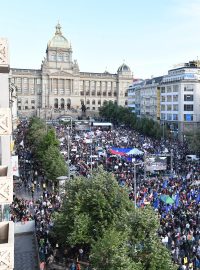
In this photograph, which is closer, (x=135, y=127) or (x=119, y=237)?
(x=119, y=237)

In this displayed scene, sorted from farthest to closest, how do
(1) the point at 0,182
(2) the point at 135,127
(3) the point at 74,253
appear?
(2) the point at 135,127 < (3) the point at 74,253 < (1) the point at 0,182

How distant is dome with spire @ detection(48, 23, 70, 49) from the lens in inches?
6516

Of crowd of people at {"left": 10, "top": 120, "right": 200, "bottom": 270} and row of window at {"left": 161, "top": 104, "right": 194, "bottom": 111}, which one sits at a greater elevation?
row of window at {"left": 161, "top": 104, "right": 194, "bottom": 111}

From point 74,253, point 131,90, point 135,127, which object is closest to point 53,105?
point 131,90

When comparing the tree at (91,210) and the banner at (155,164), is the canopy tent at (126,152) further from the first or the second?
the tree at (91,210)

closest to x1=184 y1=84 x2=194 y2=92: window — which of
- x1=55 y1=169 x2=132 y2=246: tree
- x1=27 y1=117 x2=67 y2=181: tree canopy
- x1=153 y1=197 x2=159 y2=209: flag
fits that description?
Answer: x1=27 y1=117 x2=67 y2=181: tree canopy

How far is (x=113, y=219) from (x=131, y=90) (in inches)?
4184

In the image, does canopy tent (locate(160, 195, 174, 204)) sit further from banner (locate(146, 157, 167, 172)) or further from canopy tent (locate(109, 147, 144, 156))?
canopy tent (locate(109, 147, 144, 156))

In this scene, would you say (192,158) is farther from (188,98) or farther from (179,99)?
(179,99)

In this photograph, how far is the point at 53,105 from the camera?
15738 centimetres

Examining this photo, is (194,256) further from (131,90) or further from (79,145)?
(131,90)

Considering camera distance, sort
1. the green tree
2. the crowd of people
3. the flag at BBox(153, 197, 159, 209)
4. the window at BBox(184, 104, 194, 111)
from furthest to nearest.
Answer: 1. the window at BBox(184, 104, 194, 111)
2. the flag at BBox(153, 197, 159, 209)
3. the crowd of people
4. the green tree

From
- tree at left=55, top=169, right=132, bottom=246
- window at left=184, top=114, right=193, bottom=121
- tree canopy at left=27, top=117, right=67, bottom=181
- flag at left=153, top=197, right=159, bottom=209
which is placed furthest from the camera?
window at left=184, top=114, right=193, bottom=121

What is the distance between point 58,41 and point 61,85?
20145mm
